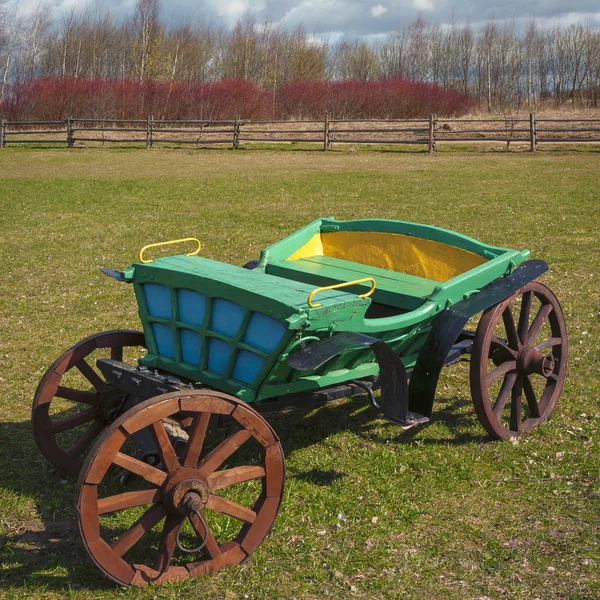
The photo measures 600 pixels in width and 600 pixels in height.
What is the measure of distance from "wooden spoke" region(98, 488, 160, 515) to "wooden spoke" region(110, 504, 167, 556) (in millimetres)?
59

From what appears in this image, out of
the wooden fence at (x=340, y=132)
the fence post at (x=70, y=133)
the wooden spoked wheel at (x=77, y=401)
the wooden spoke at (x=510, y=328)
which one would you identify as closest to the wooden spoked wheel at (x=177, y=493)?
the wooden spoked wheel at (x=77, y=401)

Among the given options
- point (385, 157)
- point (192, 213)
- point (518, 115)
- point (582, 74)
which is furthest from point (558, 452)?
point (582, 74)

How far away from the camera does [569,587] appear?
380cm

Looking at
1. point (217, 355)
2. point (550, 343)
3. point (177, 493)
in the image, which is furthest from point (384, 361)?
point (550, 343)

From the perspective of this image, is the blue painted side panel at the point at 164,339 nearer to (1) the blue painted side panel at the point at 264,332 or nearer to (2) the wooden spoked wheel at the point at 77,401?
(2) the wooden spoked wheel at the point at 77,401

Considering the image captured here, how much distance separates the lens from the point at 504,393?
5.25 metres

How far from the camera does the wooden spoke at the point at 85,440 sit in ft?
15.7

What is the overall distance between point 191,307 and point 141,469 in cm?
107

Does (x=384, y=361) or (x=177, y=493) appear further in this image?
(x=384, y=361)

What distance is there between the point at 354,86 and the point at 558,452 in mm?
41436

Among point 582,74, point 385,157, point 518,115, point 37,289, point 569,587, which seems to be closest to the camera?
point 569,587

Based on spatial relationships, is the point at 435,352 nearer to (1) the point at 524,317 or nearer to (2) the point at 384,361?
(2) the point at 384,361

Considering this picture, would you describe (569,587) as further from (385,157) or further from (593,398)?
(385,157)

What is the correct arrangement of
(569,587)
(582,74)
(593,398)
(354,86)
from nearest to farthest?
1. (569,587)
2. (593,398)
3. (354,86)
4. (582,74)
